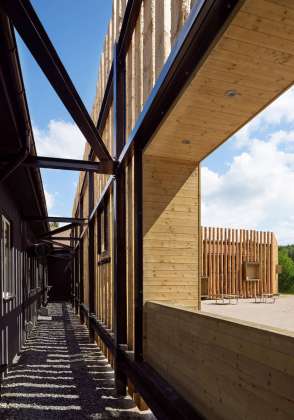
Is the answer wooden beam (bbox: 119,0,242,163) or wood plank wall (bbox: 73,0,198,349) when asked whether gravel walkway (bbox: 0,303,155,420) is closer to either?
wood plank wall (bbox: 73,0,198,349)

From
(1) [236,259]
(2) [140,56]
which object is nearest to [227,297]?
(1) [236,259]

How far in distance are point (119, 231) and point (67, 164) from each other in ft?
4.39

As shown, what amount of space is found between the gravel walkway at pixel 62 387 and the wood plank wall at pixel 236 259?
11.2 metres

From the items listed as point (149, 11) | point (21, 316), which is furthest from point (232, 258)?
point (149, 11)

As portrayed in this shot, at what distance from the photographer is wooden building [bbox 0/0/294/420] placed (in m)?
2.42

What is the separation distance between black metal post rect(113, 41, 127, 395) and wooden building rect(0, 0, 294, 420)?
0.06 ft

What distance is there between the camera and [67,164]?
5594 millimetres

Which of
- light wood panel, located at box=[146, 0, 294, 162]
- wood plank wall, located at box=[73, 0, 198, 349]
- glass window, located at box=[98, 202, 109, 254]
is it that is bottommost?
glass window, located at box=[98, 202, 109, 254]

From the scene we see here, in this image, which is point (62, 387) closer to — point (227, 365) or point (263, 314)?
point (227, 365)

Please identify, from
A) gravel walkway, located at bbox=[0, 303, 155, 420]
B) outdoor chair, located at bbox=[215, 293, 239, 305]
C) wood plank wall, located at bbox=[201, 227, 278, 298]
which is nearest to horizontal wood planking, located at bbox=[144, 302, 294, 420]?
gravel walkway, located at bbox=[0, 303, 155, 420]

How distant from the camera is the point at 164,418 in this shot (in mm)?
3395

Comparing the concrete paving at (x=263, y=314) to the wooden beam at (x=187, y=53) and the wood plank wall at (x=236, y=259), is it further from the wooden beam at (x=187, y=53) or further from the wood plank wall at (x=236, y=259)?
the wooden beam at (x=187, y=53)

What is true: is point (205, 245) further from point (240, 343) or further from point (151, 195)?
point (240, 343)

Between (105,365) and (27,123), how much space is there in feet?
17.8
